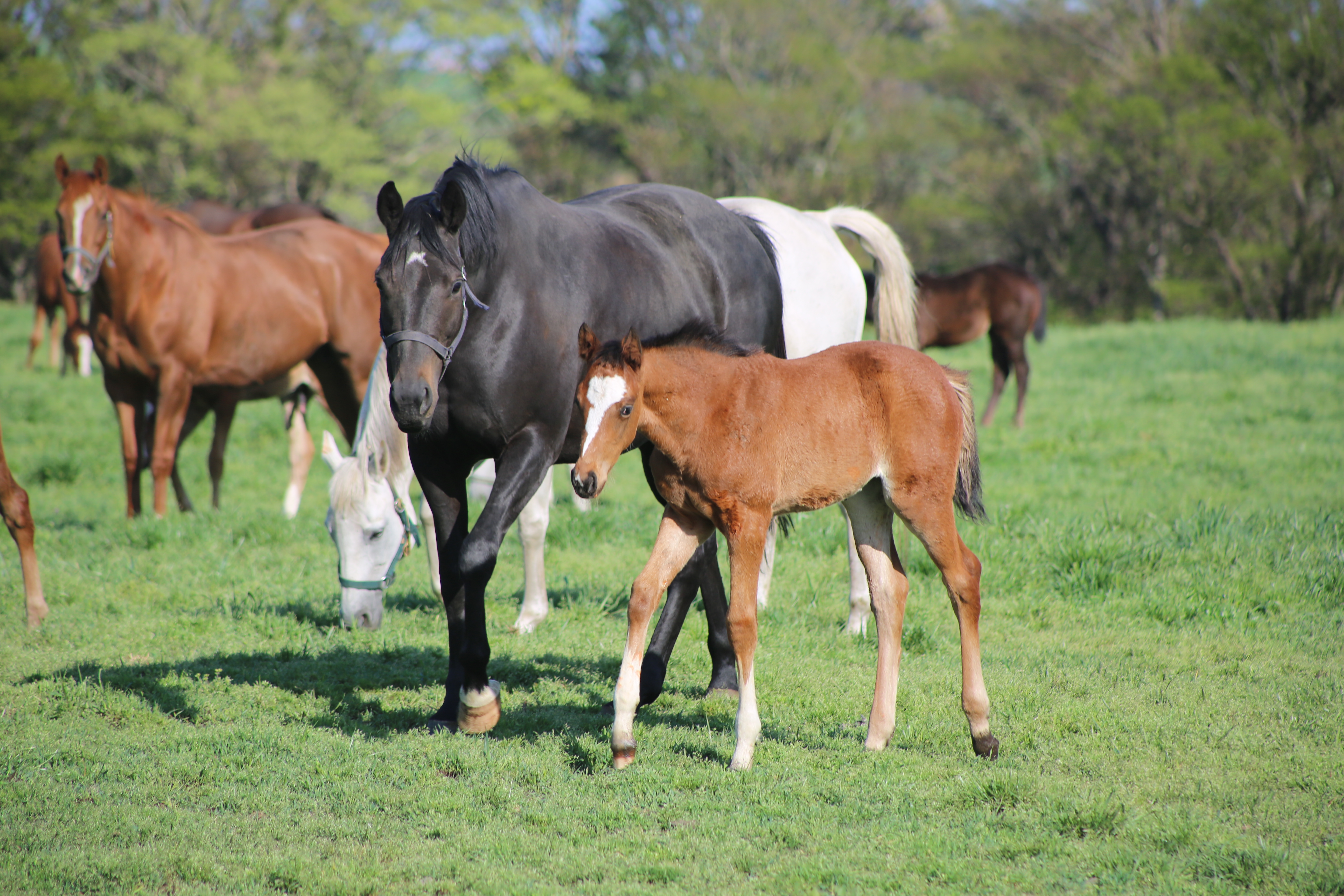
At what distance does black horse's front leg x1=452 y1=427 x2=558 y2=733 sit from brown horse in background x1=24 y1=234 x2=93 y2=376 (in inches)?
527

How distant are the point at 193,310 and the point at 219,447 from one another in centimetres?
152

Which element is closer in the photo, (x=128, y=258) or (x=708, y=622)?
(x=708, y=622)

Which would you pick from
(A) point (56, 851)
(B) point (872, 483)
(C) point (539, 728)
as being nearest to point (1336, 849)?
(B) point (872, 483)

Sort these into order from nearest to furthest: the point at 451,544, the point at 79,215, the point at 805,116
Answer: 1. the point at 451,544
2. the point at 79,215
3. the point at 805,116

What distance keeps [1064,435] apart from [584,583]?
23.1 feet

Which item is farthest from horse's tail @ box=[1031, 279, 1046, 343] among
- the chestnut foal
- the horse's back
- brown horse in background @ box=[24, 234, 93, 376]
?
brown horse in background @ box=[24, 234, 93, 376]

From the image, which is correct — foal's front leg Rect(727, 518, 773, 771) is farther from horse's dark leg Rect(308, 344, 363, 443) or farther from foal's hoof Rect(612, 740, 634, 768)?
horse's dark leg Rect(308, 344, 363, 443)

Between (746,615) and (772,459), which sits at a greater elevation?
(772,459)

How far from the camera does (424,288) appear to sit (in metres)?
3.71

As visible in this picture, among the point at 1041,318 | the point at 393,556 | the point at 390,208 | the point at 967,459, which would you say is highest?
the point at 390,208

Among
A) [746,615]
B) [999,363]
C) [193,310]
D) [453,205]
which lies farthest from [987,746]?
[999,363]

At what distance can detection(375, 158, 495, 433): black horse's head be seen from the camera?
143 inches

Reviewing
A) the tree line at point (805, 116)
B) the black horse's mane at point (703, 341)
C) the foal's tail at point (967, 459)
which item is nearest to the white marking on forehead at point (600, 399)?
the black horse's mane at point (703, 341)

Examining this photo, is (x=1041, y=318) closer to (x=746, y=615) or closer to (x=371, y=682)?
(x=371, y=682)
